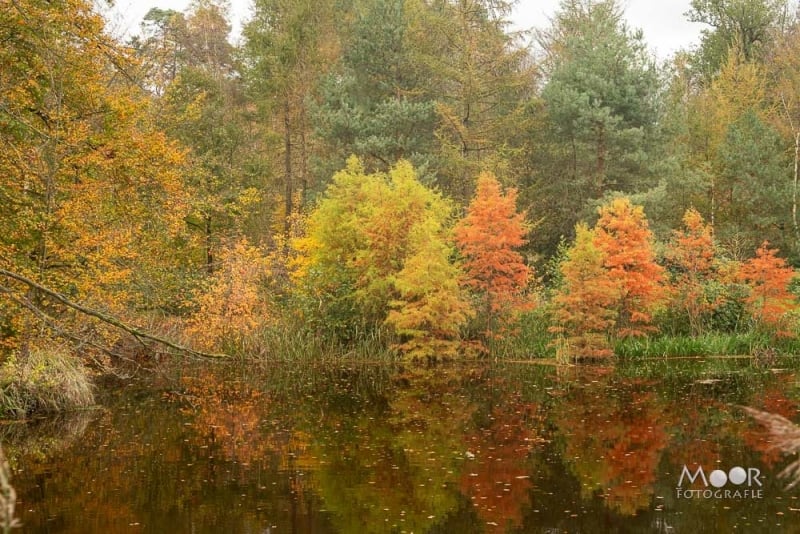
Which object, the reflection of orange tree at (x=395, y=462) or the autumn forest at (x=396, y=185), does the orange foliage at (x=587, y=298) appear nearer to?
the autumn forest at (x=396, y=185)

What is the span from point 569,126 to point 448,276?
10.2 meters

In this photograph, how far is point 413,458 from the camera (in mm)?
10406

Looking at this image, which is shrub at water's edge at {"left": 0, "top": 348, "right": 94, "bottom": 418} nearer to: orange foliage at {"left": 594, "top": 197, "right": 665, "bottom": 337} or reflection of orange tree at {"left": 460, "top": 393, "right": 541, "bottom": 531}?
reflection of orange tree at {"left": 460, "top": 393, "right": 541, "bottom": 531}

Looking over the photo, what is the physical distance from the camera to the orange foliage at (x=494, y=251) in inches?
750

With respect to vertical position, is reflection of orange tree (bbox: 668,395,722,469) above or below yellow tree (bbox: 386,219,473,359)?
below

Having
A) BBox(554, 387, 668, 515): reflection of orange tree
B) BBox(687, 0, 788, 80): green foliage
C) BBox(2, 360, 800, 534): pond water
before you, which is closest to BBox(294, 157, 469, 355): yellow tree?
BBox(2, 360, 800, 534): pond water

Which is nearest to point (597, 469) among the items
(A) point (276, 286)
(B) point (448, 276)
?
(B) point (448, 276)

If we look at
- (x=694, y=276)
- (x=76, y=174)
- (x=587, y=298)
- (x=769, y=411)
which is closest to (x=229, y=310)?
(x=76, y=174)

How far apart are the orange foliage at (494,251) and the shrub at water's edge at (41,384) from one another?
31.3 ft

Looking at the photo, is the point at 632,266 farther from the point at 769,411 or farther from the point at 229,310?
the point at 229,310

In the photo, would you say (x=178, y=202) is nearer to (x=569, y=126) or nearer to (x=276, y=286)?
(x=276, y=286)

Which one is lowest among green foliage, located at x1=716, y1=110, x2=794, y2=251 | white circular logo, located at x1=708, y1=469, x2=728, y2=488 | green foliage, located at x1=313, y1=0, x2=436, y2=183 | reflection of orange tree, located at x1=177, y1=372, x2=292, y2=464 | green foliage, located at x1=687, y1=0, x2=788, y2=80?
reflection of orange tree, located at x1=177, y1=372, x2=292, y2=464

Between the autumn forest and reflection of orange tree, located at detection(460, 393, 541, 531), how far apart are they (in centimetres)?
406

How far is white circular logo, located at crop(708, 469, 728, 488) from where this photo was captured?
9094mm
